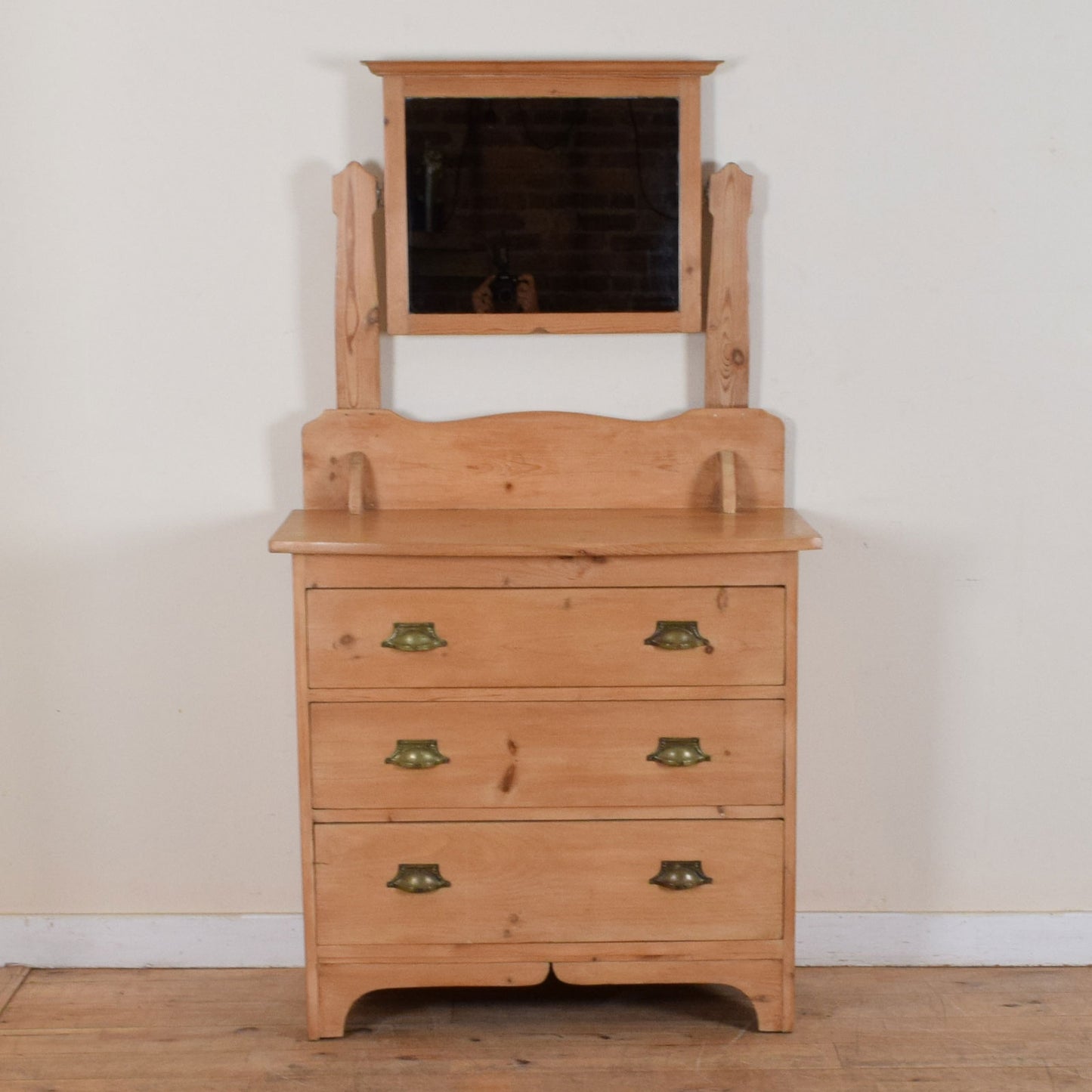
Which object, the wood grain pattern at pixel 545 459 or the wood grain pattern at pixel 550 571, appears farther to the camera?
the wood grain pattern at pixel 545 459

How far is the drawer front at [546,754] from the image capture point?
87.3 inches

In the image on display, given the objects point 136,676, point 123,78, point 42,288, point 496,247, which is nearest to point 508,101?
point 496,247

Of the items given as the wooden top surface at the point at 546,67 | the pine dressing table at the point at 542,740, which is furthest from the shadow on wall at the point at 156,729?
the wooden top surface at the point at 546,67

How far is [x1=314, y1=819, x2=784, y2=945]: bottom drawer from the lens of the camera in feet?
7.38

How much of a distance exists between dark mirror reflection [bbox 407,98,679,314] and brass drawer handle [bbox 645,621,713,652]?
2.16 feet

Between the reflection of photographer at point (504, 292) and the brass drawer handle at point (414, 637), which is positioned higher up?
the reflection of photographer at point (504, 292)

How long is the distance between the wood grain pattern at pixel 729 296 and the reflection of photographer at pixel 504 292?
1.13 feet

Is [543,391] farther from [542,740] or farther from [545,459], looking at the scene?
[542,740]

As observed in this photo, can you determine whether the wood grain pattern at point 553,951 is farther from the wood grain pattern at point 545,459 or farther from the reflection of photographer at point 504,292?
the reflection of photographer at point 504,292

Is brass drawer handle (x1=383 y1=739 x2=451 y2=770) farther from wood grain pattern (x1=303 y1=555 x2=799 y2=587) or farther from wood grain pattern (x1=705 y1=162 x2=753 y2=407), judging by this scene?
wood grain pattern (x1=705 y1=162 x2=753 y2=407)

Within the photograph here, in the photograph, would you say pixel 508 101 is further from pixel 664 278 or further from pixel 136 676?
pixel 136 676

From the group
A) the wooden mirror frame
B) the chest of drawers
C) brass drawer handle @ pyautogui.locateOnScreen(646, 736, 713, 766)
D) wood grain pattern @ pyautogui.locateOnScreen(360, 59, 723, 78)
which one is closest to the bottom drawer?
the chest of drawers

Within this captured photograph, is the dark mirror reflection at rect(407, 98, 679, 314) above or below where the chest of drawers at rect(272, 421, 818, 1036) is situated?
above

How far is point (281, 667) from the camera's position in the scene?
260cm
